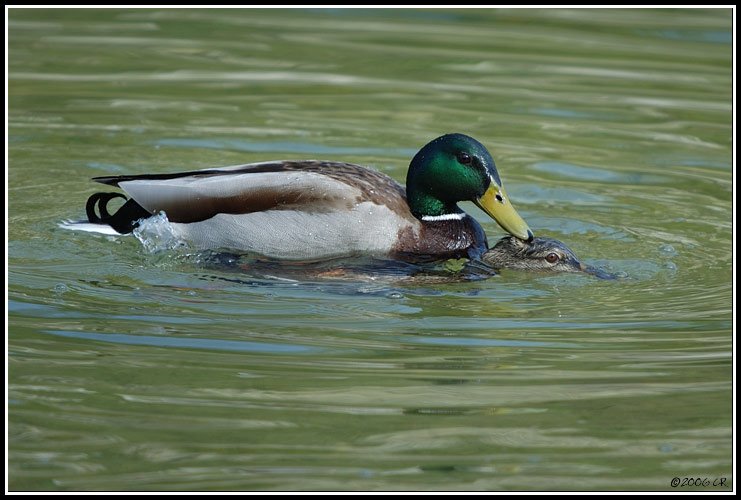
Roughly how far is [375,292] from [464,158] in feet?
4.45

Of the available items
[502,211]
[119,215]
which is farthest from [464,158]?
[119,215]

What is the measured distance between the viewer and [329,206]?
8703mm

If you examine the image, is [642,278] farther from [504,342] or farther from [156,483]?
[156,483]

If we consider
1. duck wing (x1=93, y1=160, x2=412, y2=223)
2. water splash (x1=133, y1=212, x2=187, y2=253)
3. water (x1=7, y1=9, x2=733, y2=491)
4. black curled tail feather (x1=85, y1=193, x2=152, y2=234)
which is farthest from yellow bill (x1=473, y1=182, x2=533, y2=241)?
black curled tail feather (x1=85, y1=193, x2=152, y2=234)

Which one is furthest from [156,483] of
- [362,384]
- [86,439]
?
[362,384]

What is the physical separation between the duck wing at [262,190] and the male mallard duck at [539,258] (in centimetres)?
72

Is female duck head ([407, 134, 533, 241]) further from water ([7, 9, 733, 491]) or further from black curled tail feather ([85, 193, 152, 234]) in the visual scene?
black curled tail feather ([85, 193, 152, 234])

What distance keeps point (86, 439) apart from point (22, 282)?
2.52 m

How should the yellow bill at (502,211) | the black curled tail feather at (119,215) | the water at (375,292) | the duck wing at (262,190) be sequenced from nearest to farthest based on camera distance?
the water at (375,292) → the duck wing at (262,190) → the yellow bill at (502,211) → the black curled tail feather at (119,215)

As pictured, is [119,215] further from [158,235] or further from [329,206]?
[329,206]

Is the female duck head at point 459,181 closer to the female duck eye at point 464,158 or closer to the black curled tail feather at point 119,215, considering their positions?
the female duck eye at point 464,158

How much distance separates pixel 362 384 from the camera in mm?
6625

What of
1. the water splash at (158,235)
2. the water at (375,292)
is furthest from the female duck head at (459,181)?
the water splash at (158,235)

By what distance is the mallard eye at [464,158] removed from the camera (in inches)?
354
